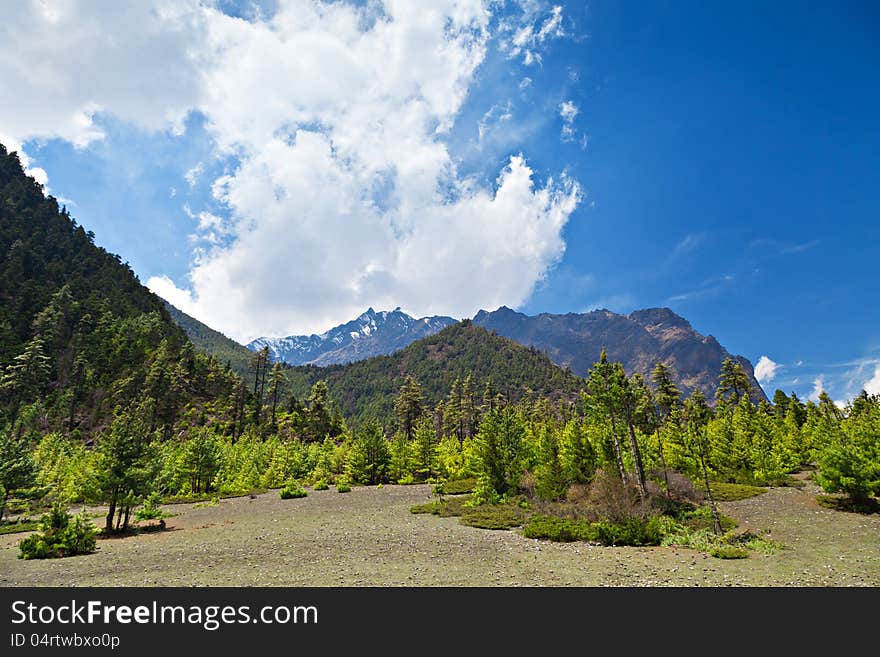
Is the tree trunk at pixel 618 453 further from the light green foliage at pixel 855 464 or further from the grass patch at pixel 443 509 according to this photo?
the light green foliage at pixel 855 464

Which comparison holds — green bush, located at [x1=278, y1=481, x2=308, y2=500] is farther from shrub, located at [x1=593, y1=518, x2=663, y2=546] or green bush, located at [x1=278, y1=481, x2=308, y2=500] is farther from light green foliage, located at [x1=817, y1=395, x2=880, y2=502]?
light green foliage, located at [x1=817, y1=395, x2=880, y2=502]

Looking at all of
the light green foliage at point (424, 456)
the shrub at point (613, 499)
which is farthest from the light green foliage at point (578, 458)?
the light green foliage at point (424, 456)

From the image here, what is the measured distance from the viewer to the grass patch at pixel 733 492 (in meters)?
33.3

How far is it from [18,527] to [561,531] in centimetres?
3341

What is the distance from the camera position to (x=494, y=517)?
1096 inches

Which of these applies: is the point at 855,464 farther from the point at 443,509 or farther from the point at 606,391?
the point at 443,509

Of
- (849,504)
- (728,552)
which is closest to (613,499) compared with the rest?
(728,552)

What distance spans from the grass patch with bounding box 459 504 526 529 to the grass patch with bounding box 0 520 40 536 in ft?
83.7

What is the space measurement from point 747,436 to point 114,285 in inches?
5214

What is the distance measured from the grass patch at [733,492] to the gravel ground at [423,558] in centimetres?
529

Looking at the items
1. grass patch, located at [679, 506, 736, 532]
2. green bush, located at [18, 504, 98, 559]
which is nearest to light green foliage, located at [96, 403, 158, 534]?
green bush, located at [18, 504, 98, 559]

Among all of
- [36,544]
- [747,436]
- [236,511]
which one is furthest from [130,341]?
[747,436]

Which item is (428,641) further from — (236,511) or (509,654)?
(236,511)

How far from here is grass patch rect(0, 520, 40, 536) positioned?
25516 mm
